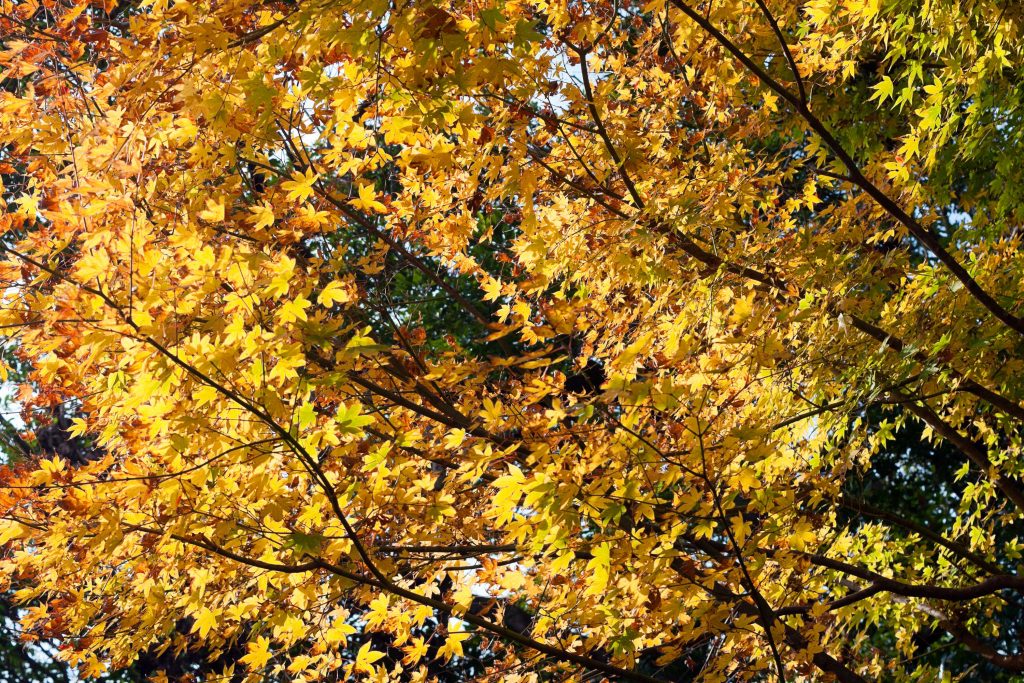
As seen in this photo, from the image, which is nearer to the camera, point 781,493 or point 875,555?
point 781,493

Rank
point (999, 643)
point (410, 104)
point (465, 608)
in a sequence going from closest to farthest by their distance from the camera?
point (410, 104) < point (465, 608) < point (999, 643)

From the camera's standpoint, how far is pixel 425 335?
3.69 meters

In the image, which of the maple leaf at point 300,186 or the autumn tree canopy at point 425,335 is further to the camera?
the maple leaf at point 300,186

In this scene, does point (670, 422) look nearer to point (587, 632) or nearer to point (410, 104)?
point (587, 632)

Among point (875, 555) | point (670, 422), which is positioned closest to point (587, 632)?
point (670, 422)

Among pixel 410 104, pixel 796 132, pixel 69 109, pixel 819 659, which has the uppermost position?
pixel 796 132

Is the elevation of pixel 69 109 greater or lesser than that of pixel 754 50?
lesser

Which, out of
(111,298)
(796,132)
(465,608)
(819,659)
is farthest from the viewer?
(796,132)

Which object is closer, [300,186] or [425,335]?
[300,186]

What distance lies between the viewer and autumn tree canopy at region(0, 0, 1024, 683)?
2520 millimetres

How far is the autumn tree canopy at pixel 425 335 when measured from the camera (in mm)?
2520

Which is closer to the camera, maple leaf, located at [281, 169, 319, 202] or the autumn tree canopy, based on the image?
the autumn tree canopy

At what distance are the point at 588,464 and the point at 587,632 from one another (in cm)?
97

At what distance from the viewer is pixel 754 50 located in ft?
14.9
